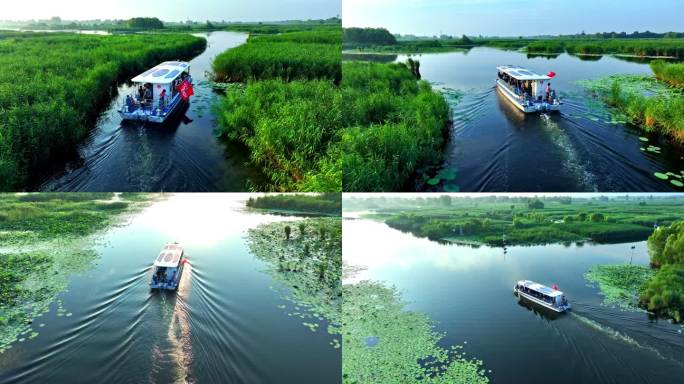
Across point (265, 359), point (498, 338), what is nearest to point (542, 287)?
point (498, 338)

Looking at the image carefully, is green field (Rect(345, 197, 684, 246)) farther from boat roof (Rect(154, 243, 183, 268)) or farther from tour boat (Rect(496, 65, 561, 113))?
boat roof (Rect(154, 243, 183, 268))

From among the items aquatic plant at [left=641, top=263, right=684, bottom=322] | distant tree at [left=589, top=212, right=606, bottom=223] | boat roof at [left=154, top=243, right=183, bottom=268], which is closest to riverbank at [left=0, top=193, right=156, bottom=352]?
boat roof at [left=154, top=243, right=183, bottom=268]

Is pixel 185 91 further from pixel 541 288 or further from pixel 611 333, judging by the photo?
pixel 611 333

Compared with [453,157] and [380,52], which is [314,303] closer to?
[453,157]

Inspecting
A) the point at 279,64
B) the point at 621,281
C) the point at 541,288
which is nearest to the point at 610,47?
the point at 621,281

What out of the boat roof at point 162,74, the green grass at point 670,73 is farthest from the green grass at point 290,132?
the green grass at point 670,73

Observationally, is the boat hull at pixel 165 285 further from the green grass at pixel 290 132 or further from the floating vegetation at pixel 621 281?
the floating vegetation at pixel 621 281
